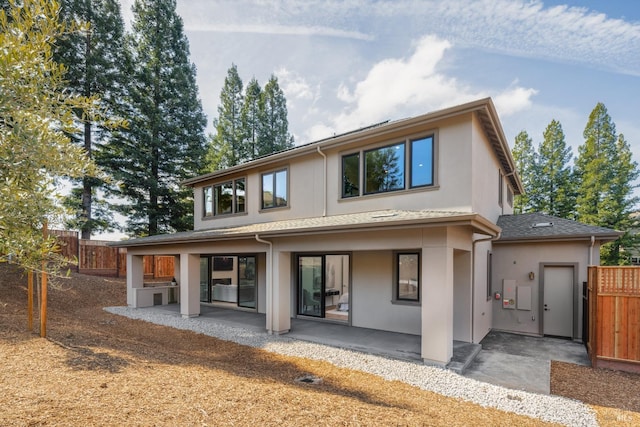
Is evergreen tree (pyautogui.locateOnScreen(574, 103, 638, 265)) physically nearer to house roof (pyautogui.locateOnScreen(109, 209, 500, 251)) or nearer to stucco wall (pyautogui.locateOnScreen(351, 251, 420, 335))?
stucco wall (pyautogui.locateOnScreen(351, 251, 420, 335))

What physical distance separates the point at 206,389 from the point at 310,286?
6360 millimetres

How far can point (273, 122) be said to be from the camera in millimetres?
26547

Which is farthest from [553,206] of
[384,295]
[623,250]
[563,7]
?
[384,295]

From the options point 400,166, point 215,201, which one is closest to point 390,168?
point 400,166

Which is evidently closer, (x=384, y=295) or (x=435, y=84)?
(x=384, y=295)

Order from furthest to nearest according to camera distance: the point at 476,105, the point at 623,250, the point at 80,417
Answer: the point at 623,250, the point at 476,105, the point at 80,417

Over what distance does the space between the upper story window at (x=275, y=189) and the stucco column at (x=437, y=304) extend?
5.81m

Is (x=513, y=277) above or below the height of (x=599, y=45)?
below

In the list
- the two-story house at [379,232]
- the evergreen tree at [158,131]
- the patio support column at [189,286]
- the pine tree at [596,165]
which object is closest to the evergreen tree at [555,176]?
→ the pine tree at [596,165]

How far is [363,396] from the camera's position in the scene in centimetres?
496

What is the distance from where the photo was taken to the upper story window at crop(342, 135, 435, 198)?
810 centimetres

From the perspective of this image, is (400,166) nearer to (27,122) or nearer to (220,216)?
(27,122)

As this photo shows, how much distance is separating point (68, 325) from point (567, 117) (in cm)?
3085

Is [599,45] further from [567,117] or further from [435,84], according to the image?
[567,117]
